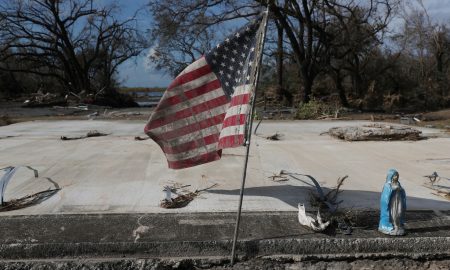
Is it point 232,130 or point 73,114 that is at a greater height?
point 232,130

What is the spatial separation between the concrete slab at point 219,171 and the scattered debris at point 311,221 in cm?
39

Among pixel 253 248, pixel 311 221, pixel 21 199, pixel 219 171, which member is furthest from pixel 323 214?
pixel 21 199

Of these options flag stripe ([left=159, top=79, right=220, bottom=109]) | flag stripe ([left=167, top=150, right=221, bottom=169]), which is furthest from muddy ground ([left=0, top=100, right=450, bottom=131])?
flag stripe ([left=159, top=79, right=220, bottom=109])

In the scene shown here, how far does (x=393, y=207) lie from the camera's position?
13.8 feet

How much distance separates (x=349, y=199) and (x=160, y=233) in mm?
2147

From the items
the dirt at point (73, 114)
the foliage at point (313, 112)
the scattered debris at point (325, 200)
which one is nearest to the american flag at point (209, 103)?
the scattered debris at point (325, 200)

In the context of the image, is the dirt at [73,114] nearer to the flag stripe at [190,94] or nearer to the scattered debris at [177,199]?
the scattered debris at [177,199]

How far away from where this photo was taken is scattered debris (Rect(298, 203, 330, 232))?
432 cm

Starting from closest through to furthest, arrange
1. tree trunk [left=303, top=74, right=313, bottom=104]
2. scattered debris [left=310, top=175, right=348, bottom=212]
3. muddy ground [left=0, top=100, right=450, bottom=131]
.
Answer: scattered debris [left=310, top=175, right=348, bottom=212], muddy ground [left=0, top=100, right=450, bottom=131], tree trunk [left=303, top=74, right=313, bottom=104]

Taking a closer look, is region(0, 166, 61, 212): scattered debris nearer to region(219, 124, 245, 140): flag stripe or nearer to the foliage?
region(219, 124, 245, 140): flag stripe

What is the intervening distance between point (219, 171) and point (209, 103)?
2107mm

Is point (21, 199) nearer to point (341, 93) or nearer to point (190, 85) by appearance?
point (190, 85)

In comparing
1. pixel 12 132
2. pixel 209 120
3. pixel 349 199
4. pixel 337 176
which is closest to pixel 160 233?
pixel 209 120

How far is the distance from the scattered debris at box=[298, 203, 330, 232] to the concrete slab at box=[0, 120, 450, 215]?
1.29 ft
